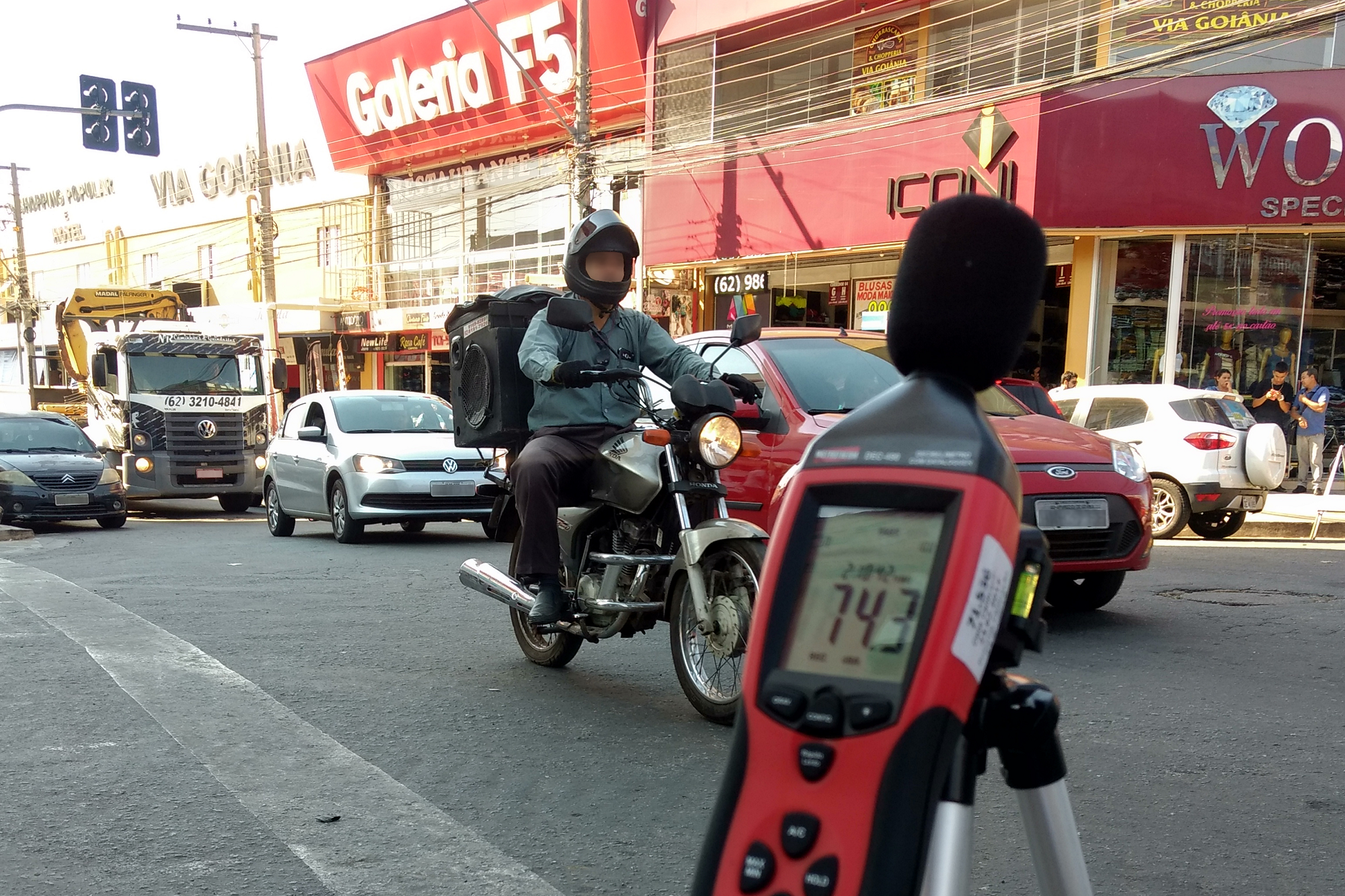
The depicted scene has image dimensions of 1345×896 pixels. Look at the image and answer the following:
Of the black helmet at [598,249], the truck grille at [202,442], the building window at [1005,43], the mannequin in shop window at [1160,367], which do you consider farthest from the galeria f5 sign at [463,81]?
the black helmet at [598,249]

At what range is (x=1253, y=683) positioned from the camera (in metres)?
5.66

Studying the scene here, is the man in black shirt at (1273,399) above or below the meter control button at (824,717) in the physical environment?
below

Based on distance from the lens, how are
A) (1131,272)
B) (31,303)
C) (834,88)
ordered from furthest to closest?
(31,303)
(834,88)
(1131,272)

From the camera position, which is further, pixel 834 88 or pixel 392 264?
pixel 392 264

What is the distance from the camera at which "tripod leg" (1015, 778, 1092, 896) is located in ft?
4.99

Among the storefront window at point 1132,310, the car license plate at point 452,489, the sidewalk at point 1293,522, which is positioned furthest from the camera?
the storefront window at point 1132,310

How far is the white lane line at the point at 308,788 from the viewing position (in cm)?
340

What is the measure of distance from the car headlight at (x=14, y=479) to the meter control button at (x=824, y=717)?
1555 cm

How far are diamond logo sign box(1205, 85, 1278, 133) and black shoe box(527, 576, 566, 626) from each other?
14.4 meters

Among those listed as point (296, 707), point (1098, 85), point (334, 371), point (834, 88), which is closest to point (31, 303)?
point (334, 371)

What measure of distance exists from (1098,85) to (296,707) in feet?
49.2

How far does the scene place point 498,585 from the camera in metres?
5.83

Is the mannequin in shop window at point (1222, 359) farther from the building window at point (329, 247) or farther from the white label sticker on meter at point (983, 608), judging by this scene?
the building window at point (329, 247)

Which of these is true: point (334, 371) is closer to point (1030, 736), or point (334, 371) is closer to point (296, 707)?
point (296, 707)
